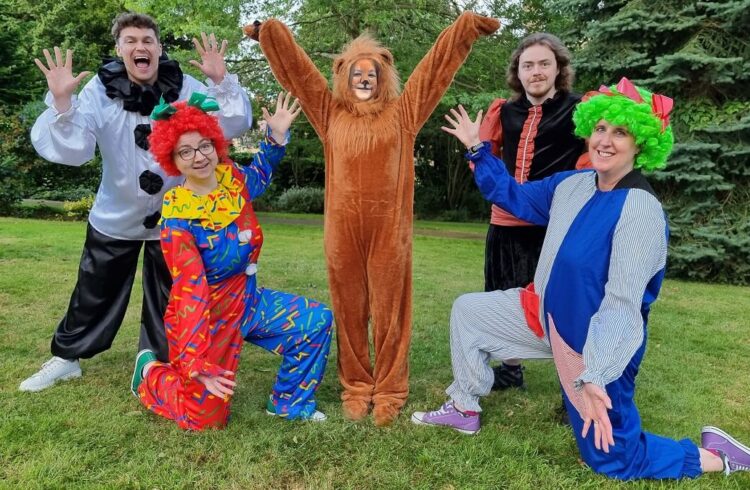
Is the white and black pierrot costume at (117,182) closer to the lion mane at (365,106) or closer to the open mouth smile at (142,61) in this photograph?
the open mouth smile at (142,61)

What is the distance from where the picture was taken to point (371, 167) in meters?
2.97

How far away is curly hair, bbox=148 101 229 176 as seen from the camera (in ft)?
9.40

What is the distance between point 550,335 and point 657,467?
73cm

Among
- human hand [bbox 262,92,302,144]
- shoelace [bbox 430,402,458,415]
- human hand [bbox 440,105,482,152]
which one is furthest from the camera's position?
human hand [bbox 262,92,302,144]

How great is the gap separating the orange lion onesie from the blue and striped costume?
365 mm

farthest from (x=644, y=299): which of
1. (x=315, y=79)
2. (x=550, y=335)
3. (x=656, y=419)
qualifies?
(x=315, y=79)

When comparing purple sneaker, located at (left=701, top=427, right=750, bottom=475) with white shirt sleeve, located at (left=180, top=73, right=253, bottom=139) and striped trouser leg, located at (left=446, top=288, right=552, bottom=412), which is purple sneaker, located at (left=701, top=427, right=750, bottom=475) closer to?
striped trouser leg, located at (left=446, top=288, right=552, bottom=412)

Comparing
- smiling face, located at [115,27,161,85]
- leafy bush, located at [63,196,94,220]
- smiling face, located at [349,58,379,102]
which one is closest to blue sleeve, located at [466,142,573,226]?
smiling face, located at [349,58,379,102]

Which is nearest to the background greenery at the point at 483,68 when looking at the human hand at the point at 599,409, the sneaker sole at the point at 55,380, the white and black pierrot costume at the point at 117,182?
the white and black pierrot costume at the point at 117,182

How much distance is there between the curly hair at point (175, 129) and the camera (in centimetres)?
287

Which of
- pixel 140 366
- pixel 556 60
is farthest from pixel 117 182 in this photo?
pixel 556 60

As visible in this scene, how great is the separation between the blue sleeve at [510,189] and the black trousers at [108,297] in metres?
1.94

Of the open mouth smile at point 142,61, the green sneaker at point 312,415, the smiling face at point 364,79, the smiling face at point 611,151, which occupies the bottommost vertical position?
the green sneaker at point 312,415

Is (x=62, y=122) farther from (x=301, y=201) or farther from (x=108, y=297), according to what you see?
(x=301, y=201)
